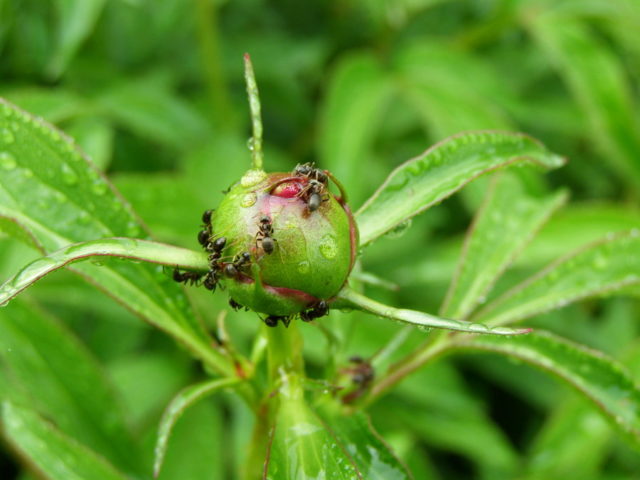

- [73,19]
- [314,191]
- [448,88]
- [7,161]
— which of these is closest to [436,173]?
[314,191]

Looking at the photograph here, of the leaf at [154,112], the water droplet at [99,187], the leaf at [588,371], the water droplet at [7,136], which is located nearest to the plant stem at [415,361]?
the leaf at [588,371]

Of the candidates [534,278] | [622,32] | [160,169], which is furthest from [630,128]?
[160,169]

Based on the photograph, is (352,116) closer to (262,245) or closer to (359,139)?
(359,139)

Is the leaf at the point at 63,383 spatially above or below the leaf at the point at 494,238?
below

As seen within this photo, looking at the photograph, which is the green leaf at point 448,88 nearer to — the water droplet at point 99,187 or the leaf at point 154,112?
the leaf at point 154,112

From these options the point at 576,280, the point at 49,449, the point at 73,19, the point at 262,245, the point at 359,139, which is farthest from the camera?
the point at 359,139

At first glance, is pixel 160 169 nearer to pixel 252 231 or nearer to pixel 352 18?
pixel 352 18

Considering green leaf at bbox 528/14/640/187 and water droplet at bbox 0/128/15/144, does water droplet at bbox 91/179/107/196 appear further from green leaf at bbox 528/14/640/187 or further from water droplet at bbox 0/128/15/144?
green leaf at bbox 528/14/640/187
